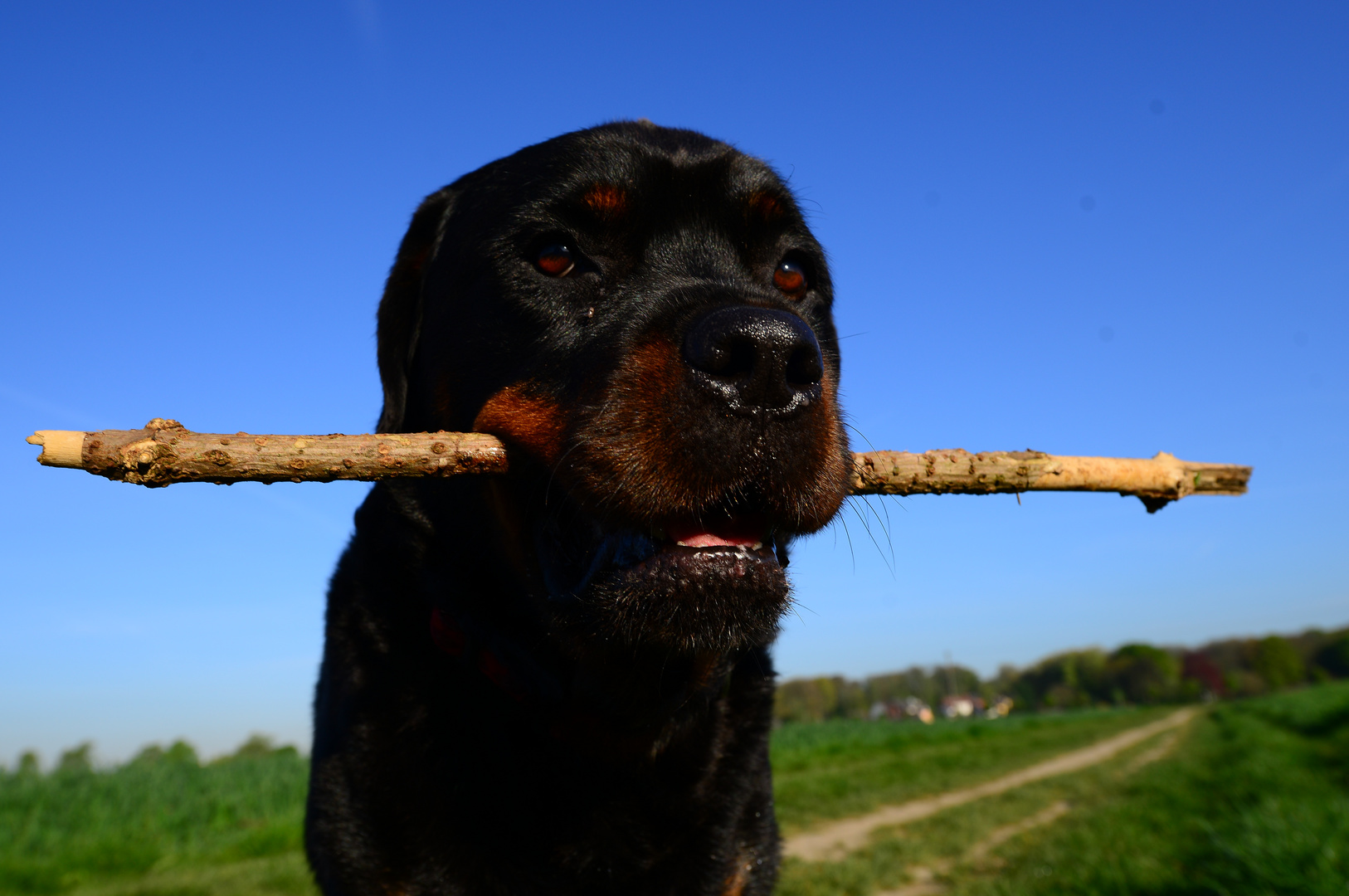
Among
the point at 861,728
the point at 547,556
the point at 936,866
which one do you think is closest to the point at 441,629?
the point at 547,556

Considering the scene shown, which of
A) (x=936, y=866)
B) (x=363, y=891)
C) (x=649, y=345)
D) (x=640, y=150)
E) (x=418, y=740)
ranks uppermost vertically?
(x=640, y=150)

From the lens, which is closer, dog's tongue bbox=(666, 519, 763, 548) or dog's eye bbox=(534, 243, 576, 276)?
dog's tongue bbox=(666, 519, 763, 548)

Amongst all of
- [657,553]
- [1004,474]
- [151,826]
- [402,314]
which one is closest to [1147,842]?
[1004,474]

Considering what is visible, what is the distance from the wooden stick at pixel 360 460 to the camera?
1503 millimetres

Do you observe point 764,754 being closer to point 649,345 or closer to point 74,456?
point 649,345

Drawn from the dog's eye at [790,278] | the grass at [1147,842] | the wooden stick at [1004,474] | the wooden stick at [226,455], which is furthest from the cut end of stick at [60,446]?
the grass at [1147,842]

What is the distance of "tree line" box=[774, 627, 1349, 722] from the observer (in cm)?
9412

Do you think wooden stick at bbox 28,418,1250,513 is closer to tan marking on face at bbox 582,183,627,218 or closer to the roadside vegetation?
tan marking on face at bbox 582,183,627,218

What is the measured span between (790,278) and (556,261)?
2.68 feet

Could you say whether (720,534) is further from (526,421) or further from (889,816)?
(889,816)

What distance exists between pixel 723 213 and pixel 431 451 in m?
1.18

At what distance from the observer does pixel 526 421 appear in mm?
1946

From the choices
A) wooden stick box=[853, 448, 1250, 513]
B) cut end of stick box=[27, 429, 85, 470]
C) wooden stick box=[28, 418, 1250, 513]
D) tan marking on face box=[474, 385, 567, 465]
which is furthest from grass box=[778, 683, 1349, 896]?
cut end of stick box=[27, 429, 85, 470]

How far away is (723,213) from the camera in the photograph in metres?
2.37
